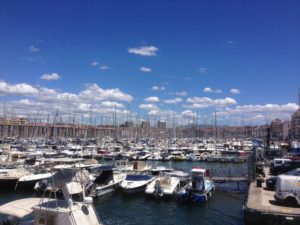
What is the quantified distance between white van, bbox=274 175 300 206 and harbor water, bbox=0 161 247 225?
5.30m

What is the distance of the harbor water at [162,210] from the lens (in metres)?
26.3

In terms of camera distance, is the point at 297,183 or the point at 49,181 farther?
the point at 297,183

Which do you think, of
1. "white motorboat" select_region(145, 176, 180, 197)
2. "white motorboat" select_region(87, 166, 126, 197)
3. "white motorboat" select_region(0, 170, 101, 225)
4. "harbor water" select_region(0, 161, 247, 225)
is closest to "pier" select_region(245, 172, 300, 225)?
"harbor water" select_region(0, 161, 247, 225)

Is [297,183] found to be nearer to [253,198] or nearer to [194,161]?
[253,198]

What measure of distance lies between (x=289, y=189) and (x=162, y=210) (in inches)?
478

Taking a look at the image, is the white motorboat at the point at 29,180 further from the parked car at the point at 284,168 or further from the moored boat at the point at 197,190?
the parked car at the point at 284,168

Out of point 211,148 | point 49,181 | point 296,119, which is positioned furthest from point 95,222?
point 296,119

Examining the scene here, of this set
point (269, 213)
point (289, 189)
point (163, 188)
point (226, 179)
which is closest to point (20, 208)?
point (269, 213)

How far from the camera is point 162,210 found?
1155 inches

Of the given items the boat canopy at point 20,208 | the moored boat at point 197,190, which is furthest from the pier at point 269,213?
the boat canopy at point 20,208

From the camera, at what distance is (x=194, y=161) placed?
76875mm

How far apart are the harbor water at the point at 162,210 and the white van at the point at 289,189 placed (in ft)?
17.4

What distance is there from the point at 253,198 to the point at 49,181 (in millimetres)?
16509

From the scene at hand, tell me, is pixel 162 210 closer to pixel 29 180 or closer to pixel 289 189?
pixel 289 189
